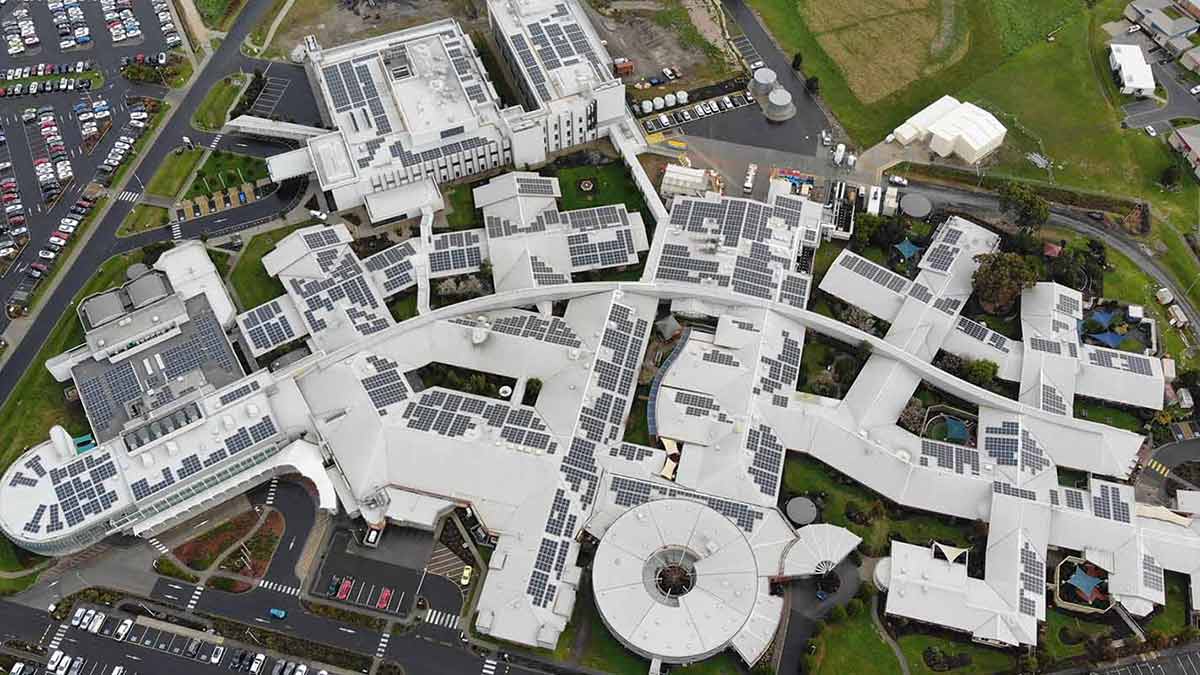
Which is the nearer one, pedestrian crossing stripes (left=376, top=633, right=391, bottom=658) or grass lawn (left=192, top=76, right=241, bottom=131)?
pedestrian crossing stripes (left=376, top=633, right=391, bottom=658)

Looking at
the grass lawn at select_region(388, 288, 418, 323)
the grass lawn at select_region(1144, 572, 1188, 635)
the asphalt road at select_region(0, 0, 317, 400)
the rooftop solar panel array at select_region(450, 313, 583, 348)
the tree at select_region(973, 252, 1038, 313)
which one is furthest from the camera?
the asphalt road at select_region(0, 0, 317, 400)

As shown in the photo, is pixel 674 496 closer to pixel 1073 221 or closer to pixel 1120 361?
pixel 1120 361

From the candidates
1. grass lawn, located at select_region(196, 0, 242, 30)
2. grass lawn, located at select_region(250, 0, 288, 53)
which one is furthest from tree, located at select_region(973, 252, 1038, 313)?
grass lawn, located at select_region(196, 0, 242, 30)

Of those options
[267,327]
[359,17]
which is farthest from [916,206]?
[359,17]

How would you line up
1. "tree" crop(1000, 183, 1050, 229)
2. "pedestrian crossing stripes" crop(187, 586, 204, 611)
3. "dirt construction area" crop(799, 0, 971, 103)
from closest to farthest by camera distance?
"pedestrian crossing stripes" crop(187, 586, 204, 611), "tree" crop(1000, 183, 1050, 229), "dirt construction area" crop(799, 0, 971, 103)

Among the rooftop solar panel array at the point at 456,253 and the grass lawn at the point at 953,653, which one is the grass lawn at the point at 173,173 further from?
the grass lawn at the point at 953,653

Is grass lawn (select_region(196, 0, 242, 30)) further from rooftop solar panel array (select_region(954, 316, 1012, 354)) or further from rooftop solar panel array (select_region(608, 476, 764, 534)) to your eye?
rooftop solar panel array (select_region(954, 316, 1012, 354))

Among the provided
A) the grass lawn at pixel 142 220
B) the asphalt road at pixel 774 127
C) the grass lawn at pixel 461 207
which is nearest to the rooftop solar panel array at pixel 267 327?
the grass lawn at pixel 142 220
